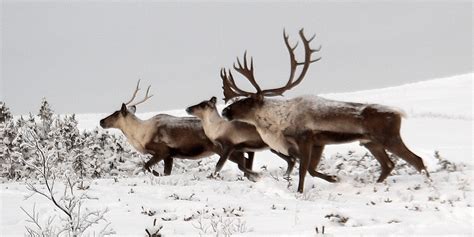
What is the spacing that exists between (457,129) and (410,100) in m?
14.5

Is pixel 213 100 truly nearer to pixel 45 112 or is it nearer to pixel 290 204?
pixel 290 204

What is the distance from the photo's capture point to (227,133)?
12.9 metres

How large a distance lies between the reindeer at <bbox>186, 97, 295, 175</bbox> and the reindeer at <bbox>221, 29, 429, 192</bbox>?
1.37 metres

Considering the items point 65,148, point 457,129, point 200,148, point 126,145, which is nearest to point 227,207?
point 200,148

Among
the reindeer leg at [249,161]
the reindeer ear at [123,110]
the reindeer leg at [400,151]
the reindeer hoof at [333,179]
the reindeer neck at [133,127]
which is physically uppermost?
the reindeer ear at [123,110]

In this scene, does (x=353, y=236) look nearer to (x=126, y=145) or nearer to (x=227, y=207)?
(x=227, y=207)

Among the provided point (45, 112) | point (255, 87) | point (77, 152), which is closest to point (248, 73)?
point (255, 87)

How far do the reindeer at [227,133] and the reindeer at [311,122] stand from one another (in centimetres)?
137

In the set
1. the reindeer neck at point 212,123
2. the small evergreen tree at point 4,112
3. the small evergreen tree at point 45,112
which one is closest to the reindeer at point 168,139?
the reindeer neck at point 212,123

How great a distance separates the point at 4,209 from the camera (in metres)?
7.07

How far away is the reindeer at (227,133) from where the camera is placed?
12.5 meters

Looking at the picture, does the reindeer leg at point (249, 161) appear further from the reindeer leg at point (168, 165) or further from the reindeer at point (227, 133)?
the reindeer leg at point (168, 165)

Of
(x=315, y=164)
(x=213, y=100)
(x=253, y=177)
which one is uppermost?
(x=213, y=100)

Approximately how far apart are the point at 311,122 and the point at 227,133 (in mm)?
2893
